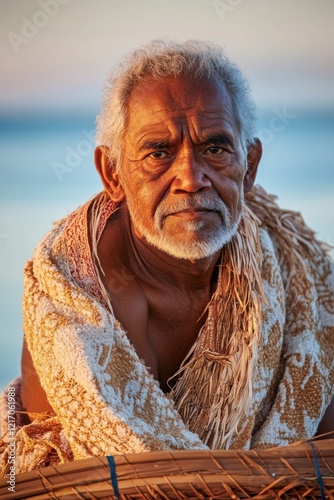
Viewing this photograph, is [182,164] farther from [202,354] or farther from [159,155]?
[202,354]

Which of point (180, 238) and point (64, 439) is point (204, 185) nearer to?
point (180, 238)

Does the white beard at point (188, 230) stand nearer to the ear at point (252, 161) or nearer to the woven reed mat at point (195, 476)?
the ear at point (252, 161)

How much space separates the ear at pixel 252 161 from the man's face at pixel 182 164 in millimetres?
204

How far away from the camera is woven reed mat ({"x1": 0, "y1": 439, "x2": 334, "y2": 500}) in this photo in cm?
198

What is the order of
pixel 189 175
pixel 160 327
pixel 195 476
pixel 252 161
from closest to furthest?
pixel 195 476 < pixel 189 175 < pixel 160 327 < pixel 252 161

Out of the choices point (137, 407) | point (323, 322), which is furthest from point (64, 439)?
point (323, 322)

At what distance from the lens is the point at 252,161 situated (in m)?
2.97

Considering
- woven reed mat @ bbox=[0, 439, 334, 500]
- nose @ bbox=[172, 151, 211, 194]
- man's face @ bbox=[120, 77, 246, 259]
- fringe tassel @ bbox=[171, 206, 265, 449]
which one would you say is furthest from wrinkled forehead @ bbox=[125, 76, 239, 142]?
woven reed mat @ bbox=[0, 439, 334, 500]

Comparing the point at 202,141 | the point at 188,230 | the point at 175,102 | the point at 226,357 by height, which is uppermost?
the point at 175,102

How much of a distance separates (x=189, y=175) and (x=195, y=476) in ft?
2.97

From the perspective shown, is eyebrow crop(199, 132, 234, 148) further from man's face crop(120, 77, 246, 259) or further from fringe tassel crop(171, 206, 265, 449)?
fringe tassel crop(171, 206, 265, 449)

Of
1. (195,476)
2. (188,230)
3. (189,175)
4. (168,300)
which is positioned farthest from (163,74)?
(195,476)

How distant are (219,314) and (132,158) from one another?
0.56 metres

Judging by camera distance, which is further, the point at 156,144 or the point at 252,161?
the point at 252,161
